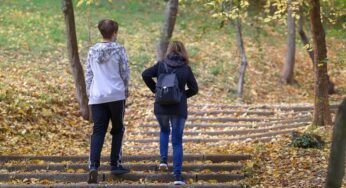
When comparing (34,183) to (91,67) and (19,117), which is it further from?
(19,117)

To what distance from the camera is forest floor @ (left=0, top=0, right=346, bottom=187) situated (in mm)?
10766

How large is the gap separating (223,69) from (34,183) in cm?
1597

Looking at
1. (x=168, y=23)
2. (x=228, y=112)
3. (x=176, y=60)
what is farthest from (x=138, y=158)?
(x=168, y=23)

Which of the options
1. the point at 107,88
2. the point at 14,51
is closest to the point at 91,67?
the point at 107,88

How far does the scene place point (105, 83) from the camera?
8.12 meters

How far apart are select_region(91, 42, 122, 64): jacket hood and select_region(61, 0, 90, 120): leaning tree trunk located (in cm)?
650

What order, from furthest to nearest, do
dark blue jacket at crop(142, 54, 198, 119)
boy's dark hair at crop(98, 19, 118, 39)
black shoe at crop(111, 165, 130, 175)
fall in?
black shoe at crop(111, 165, 130, 175), dark blue jacket at crop(142, 54, 198, 119), boy's dark hair at crop(98, 19, 118, 39)

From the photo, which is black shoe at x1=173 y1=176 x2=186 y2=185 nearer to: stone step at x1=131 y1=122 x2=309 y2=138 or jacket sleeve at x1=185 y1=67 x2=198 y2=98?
jacket sleeve at x1=185 y1=67 x2=198 y2=98

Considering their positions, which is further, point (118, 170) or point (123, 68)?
point (118, 170)

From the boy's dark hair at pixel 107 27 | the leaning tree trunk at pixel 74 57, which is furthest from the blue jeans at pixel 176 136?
the leaning tree trunk at pixel 74 57

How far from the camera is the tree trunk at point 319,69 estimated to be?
12.7 metres

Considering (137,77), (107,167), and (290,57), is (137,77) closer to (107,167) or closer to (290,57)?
(290,57)

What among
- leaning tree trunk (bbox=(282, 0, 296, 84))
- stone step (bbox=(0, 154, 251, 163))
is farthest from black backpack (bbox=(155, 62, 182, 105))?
leaning tree trunk (bbox=(282, 0, 296, 84))

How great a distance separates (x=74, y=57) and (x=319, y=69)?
557 centimetres
